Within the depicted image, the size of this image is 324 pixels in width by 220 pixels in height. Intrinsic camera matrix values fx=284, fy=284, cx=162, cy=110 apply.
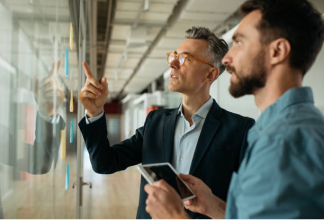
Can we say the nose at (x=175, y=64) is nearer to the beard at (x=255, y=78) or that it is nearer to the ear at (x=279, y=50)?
the beard at (x=255, y=78)

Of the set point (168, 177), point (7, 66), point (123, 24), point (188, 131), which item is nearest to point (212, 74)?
point (188, 131)

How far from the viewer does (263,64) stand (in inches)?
42.3

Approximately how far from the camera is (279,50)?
106cm

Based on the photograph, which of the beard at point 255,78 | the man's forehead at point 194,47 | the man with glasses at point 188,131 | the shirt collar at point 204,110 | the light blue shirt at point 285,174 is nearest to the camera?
the light blue shirt at point 285,174

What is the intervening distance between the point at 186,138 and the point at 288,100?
0.90m

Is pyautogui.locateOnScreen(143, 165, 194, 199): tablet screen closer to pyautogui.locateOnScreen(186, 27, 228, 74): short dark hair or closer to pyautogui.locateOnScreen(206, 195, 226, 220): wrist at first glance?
pyautogui.locateOnScreen(206, 195, 226, 220): wrist

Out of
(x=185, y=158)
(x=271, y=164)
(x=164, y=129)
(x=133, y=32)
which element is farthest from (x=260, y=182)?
(x=133, y=32)

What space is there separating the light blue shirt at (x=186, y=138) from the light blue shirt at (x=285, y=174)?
0.81m

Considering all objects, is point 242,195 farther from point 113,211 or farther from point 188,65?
point 113,211

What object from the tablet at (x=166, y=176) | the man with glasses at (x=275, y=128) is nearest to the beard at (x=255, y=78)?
the man with glasses at (x=275, y=128)

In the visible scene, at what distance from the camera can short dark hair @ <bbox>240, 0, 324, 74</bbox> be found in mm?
1061

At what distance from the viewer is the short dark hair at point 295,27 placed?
106 centimetres

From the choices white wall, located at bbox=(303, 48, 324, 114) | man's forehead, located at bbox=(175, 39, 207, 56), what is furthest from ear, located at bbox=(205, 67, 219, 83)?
white wall, located at bbox=(303, 48, 324, 114)

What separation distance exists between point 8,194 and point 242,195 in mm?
644
